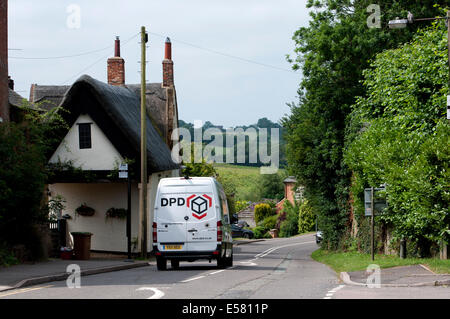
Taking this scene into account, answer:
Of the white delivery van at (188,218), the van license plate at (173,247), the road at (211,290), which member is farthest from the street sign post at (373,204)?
the road at (211,290)

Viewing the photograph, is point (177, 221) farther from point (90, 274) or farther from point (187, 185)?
point (90, 274)

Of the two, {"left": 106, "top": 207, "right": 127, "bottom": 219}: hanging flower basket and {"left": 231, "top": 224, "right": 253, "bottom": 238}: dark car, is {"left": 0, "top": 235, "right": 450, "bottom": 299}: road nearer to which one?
{"left": 106, "top": 207, "right": 127, "bottom": 219}: hanging flower basket

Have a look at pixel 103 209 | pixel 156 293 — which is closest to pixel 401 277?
pixel 156 293

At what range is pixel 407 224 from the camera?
76.5 feet

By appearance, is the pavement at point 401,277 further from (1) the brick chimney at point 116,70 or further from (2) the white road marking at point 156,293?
(1) the brick chimney at point 116,70

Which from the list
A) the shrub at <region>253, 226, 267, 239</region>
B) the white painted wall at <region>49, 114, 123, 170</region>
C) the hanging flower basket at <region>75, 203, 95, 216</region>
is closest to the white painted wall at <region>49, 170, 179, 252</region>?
the hanging flower basket at <region>75, 203, 95, 216</region>

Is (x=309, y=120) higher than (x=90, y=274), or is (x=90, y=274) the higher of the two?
(x=309, y=120)

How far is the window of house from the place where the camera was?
3362cm

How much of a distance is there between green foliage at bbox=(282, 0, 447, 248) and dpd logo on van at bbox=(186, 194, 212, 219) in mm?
15587

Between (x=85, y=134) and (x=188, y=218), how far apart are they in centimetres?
1381

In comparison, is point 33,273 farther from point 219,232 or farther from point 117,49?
point 117,49
